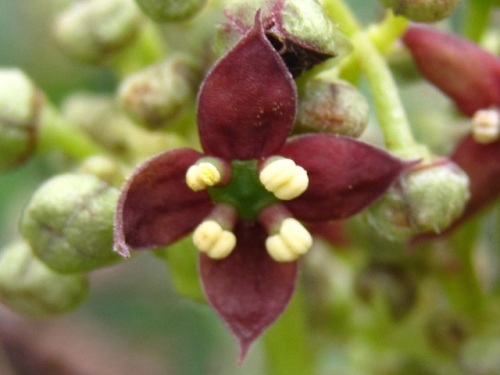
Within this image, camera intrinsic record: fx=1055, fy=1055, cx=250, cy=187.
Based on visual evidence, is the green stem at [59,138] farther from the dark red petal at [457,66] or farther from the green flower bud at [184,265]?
the dark red petal at [457,66]

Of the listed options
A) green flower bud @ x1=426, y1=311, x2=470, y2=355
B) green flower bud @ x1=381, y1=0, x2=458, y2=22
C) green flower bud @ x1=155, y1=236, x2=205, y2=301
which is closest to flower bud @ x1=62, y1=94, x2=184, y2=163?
green flower bud @ x1=155, y1=236, x2=205, y2=301

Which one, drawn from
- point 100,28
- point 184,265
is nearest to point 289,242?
point 184,265

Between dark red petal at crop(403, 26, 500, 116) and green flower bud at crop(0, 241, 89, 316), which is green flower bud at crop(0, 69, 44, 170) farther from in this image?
dark red petal at crop(403, 26, 500, 116)

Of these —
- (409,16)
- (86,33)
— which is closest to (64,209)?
(86,33)

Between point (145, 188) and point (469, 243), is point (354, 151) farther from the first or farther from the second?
point (469, 243)

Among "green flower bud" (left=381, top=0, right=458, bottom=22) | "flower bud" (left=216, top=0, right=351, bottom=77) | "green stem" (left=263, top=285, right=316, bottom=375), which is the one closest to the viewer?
"flower bud" (left=216, top=0, right=351, bottom=77)

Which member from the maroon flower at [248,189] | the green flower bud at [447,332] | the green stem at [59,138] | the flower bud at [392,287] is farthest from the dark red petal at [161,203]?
the green flower bud at [447,332]

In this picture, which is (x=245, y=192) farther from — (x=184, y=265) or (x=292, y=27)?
(x=292, y=27)
